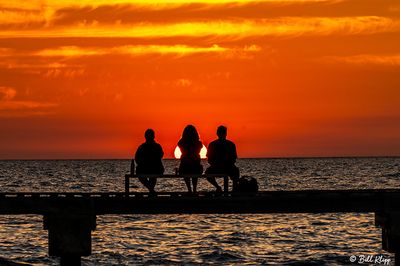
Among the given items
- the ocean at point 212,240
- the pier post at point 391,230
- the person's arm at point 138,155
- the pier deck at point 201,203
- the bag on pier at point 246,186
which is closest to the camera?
the pier deck at point 201,203

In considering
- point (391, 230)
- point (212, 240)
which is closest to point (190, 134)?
Answer: point (391, 230)

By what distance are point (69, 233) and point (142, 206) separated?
197 cm

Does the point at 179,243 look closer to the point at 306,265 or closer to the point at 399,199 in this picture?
the point at 306,265

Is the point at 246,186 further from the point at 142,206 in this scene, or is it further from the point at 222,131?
the point at 142,206

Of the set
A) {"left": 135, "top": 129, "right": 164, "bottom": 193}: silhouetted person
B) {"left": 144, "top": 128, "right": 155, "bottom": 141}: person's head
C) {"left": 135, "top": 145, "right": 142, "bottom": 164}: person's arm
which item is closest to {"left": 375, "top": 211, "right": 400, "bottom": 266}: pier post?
{"left": 135, "top": 129, "right": 164, "bottom": 193}: silhouetted person

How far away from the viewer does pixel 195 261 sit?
110 ft

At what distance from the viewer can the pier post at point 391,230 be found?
23.6 meters

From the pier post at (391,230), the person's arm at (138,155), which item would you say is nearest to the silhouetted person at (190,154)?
the person's arm at (138,155)

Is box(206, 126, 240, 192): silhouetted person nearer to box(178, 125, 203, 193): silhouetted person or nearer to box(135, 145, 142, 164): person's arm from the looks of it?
box(178, 125, 203, 193): silhouetted person

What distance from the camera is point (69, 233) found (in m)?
23.0

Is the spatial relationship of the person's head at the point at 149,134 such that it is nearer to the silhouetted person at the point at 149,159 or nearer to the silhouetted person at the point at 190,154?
the silhouetted person at the point at 149,159

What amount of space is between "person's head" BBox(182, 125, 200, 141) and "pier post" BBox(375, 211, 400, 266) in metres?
5.34

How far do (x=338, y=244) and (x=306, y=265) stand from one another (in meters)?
6.72

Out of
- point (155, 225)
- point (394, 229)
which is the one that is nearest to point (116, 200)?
point (394, 229)
